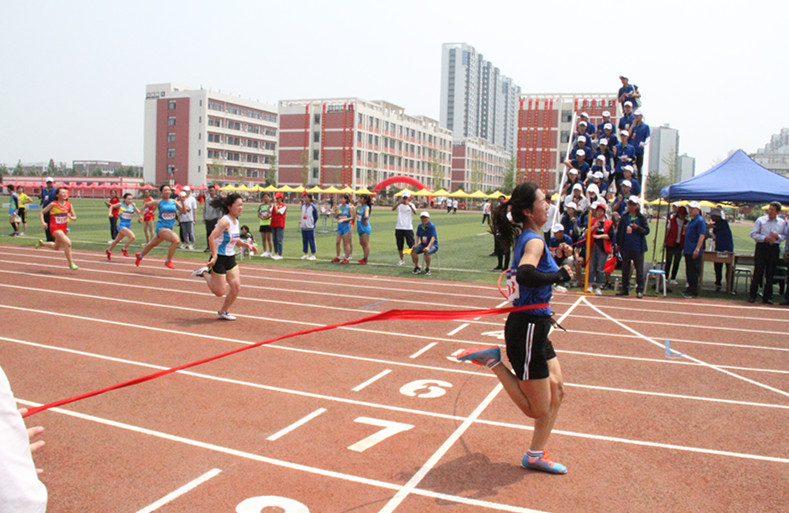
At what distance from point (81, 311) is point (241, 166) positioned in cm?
10789

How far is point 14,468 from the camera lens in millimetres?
1672

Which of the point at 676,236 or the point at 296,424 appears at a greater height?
the point at 676,236

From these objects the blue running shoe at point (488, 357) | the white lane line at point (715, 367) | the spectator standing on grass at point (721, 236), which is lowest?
the white lane line at point (715, 367)

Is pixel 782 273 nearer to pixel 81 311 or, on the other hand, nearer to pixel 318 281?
pixel 318 281

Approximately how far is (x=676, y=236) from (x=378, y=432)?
12238 millimetres

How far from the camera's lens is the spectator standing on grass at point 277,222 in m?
18.3

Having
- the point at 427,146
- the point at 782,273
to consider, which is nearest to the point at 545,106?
the point at 427,146

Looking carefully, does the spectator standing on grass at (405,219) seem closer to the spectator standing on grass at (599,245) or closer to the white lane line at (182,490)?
the spectator standing on grass at (599,245)

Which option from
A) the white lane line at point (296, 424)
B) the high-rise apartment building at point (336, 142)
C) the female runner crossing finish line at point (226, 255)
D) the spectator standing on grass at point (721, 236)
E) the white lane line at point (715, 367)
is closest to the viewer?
the white lane line at point (296, 424)

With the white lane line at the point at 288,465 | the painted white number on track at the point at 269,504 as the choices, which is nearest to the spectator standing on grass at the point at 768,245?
the white lane line at the point at 288,465

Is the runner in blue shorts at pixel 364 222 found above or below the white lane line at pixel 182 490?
above

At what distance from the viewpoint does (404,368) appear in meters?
7.36

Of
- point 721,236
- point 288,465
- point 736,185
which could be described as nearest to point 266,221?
point 721,236

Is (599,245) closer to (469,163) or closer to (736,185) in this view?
(736,185)
